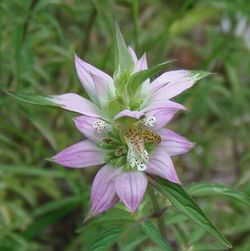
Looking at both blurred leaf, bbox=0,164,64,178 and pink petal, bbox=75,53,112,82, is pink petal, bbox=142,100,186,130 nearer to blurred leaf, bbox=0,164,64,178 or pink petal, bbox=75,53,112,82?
pink petal, bbox=75,53,112,82

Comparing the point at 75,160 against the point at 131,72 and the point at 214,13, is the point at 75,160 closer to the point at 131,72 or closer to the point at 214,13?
the point at 131,72

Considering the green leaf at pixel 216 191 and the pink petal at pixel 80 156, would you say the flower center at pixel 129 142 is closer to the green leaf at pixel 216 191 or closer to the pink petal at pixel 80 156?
the pink petal at pixel 80 156

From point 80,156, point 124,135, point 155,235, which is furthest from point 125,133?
point 155,235

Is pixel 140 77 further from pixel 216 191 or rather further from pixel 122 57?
pixel 216 191

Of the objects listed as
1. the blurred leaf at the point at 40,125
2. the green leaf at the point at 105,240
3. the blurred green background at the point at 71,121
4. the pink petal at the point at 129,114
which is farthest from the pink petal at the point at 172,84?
the blurred leaf at the point at 40,125

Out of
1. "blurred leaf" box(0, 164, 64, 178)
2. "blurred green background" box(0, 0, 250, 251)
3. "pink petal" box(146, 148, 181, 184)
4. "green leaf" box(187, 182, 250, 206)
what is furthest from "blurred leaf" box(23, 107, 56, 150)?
"pink petal" box(146, 148, 181, 184)

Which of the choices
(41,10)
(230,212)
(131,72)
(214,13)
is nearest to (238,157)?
(230,212)
